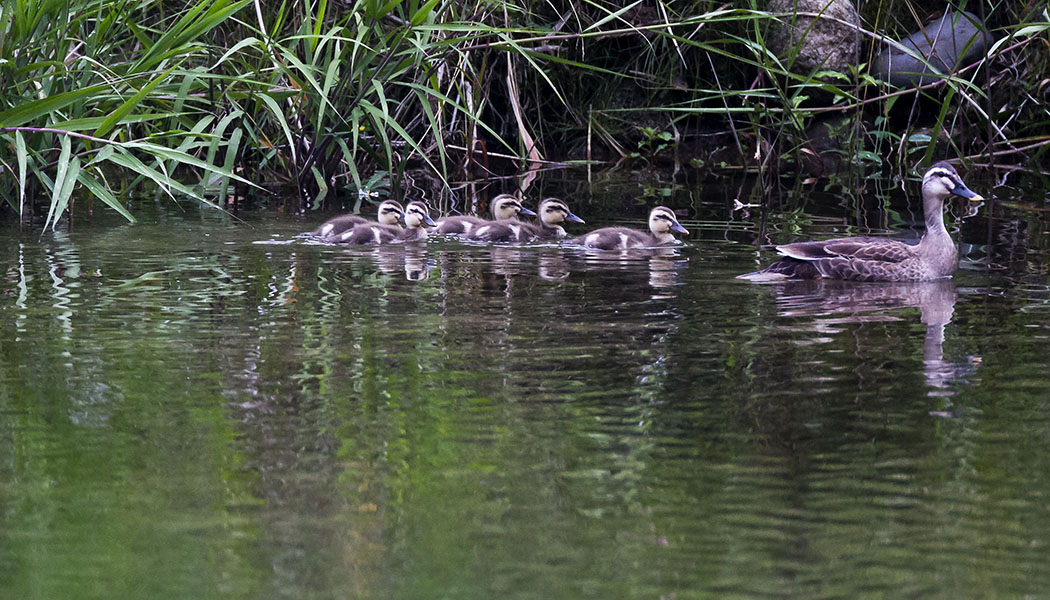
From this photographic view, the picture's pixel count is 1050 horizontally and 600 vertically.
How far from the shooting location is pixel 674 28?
1130cm

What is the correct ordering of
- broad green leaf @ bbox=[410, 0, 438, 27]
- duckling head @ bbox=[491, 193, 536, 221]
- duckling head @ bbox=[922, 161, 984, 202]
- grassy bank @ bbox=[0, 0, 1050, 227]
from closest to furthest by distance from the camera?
duckling head @ bbox=[922, 161, 984, 202], grassy bank @ bbox=[0, 0, 1050, 227], broad green leaf @ bbox=[410, 0, 438, 27], duckling head @ bbox=[491, 193, 536, 221]

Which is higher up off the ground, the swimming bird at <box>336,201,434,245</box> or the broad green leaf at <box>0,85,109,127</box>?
the broad green leaf at <box>0,85,109,127</box>

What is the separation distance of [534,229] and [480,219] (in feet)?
0.98

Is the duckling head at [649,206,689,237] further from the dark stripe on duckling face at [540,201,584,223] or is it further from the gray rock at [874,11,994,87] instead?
the gray rock at [874,11,994,87]

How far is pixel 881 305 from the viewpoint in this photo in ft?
18.4

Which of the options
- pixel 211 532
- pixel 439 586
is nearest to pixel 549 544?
pixel 439 586

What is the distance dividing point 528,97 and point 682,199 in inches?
97.4

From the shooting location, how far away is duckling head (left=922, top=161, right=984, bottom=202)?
6734 millimetres

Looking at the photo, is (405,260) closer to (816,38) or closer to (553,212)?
(553,212)

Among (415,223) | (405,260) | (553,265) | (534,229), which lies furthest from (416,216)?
(553,265)

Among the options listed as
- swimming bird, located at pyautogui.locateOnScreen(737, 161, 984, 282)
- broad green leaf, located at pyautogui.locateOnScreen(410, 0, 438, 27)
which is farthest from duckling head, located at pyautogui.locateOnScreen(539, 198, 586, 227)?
swimming bird, located at pyautogui.locateOnScreen(737, 161, 984, 282)

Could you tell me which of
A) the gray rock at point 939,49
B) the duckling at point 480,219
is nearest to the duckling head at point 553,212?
the duckling at point 480,219

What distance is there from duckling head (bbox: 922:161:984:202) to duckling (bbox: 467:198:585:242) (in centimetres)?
198

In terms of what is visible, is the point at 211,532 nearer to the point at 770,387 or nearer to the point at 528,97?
the point at 770,387
